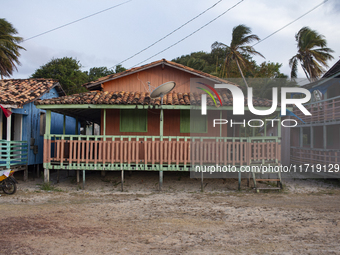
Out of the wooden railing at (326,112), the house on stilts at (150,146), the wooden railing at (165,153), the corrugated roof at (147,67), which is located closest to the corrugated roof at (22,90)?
the house on stilts at (150,146)

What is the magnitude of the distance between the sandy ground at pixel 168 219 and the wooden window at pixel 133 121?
91.6 inches

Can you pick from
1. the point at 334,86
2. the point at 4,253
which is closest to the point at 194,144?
the point at 4,253

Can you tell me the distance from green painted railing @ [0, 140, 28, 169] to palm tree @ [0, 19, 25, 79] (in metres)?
10.3

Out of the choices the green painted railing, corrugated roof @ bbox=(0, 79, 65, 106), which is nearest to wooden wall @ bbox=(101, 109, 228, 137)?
corrugated roof @ bbox=(0, 79, 65, 106)

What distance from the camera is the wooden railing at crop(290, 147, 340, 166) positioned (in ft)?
40.9

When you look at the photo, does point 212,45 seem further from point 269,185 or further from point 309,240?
point 309,240

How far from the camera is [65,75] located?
3197 cm

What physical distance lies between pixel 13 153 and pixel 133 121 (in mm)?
5228

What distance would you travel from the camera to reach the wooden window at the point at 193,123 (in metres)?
12.1

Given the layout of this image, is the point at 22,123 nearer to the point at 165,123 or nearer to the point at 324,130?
the point at 165,123

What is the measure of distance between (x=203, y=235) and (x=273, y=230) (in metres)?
1.56

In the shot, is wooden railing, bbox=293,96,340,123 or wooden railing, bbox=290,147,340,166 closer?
wooden railing, bbox=290,147,340,166

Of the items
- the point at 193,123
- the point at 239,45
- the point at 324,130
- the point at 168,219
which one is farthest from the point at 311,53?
the point at 168,219

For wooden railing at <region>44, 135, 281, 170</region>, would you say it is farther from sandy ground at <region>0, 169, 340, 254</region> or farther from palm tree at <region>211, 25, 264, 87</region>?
palm tree at <region>211, 25, 264, 87</region>
